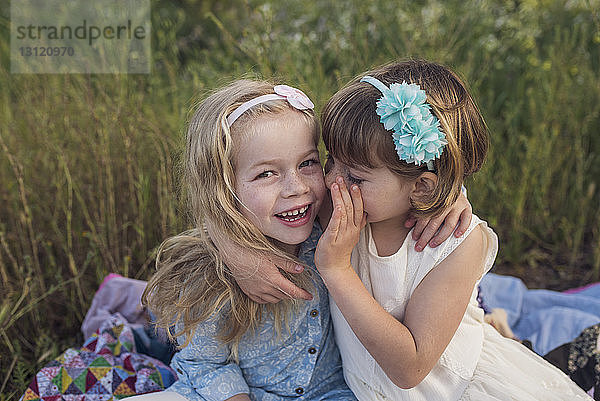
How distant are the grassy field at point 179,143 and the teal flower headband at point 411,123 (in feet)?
3.09

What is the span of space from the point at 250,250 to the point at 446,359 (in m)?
0.63

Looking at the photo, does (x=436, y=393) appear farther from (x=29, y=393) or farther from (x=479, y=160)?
(x=29, y=393)

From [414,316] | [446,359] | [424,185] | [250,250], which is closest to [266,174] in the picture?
[250,250]

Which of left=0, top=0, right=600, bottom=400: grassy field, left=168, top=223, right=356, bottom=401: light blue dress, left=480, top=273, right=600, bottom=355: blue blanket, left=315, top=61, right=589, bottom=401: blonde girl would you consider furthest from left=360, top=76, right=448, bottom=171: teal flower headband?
left=480, top=273, right=600, bottom=355: blue blanket

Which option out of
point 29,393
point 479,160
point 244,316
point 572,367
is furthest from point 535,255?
point 29,393

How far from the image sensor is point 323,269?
5.31ft

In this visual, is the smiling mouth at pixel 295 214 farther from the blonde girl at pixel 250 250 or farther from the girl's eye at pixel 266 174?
the girl's eye at pixel 266 174

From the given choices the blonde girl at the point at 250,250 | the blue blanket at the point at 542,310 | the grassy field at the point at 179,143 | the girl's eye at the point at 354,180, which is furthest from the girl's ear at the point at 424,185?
the blue blanket at the point at 542,310

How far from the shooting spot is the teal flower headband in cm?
146

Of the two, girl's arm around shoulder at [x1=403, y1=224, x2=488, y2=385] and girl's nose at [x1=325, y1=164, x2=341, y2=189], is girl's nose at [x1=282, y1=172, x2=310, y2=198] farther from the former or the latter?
girl's arm around shoulder at [x1=403, y1=224, x2=488, y2=385]

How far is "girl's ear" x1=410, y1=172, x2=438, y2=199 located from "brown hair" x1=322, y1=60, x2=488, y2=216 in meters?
0.01

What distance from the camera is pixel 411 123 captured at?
146 cm

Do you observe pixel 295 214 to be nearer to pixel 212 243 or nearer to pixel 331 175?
pixel 331 175

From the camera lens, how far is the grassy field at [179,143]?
8.79ft
